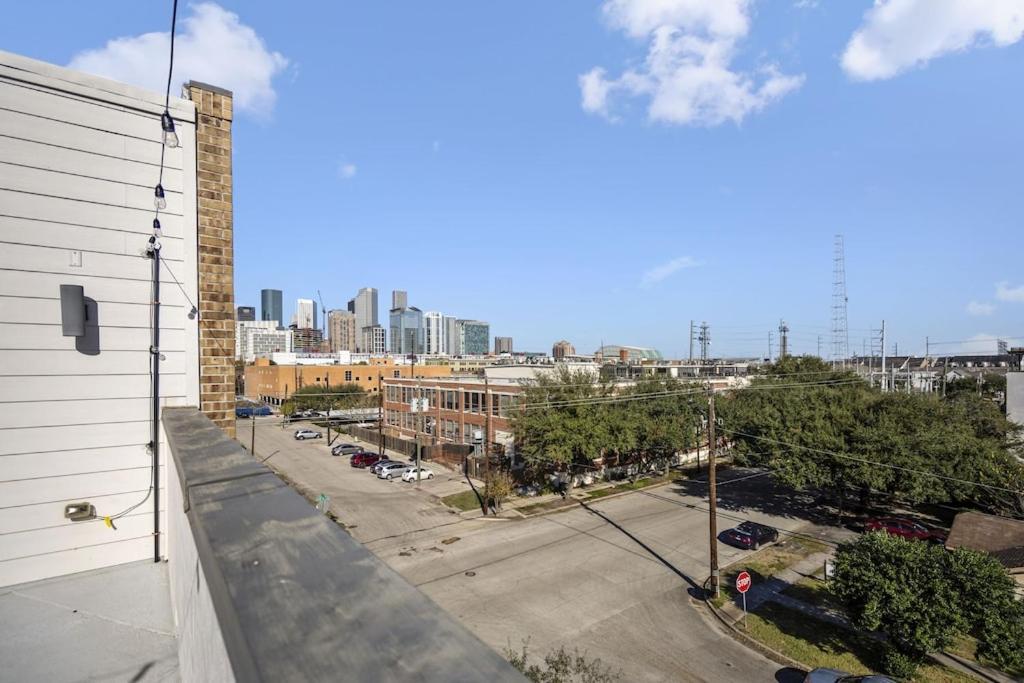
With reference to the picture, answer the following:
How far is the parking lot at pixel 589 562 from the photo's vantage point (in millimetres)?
12602

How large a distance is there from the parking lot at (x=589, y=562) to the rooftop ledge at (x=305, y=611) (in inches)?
477

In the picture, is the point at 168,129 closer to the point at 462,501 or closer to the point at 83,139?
the point at 83,139

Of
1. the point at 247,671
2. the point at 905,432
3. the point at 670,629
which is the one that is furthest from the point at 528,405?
the point at 247,671

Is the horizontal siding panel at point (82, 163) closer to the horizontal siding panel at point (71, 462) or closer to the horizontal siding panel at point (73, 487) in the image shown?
the horizontal siding panel at point (71, 462)

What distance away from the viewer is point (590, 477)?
30.4 meters

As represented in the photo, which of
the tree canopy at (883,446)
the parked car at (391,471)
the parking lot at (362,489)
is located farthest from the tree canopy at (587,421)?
the parked car at (391,471)

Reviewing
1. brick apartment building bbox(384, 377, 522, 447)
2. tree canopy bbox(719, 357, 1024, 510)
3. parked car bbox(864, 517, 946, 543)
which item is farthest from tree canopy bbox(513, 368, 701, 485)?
parked car bbox(864, 517, 946, 543)

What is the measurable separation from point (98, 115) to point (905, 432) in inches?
1088

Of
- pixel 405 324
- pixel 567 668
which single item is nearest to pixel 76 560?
pixel 567 668

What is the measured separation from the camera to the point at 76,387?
473 cm

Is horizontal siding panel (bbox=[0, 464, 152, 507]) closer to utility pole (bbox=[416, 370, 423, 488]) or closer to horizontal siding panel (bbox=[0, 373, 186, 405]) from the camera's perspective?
horizontal siding panel (bbox=[0, 373, 186, 405])

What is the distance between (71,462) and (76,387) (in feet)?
2.36

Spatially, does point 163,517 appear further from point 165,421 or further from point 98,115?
point 98,115

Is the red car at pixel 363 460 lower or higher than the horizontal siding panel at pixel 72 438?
lower
